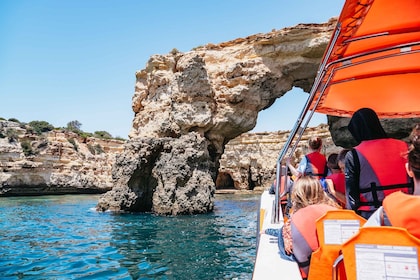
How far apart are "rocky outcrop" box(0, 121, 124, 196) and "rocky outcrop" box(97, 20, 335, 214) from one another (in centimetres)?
1701

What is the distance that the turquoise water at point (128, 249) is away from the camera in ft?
18.8

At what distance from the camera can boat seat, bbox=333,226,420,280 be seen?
54.9 inches

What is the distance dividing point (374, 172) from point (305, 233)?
0.82m

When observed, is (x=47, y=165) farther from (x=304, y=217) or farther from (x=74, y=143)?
(x=304, y=217)

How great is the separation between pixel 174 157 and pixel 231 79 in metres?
5.85

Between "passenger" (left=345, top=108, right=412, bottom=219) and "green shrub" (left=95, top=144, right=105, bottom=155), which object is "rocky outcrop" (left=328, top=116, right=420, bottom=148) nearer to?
"passenger" (left=345, top=108, right=412, bottom=219)

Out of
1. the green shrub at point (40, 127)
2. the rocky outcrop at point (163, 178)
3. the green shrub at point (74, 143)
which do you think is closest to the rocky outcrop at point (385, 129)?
the rocky outcrop at point (163, 178)

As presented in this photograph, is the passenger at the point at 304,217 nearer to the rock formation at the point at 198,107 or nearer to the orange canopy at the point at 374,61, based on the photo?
the orange canopy at the point at 374,61

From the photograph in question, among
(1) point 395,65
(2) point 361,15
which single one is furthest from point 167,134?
(2) point 361,15

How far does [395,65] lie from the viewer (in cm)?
538

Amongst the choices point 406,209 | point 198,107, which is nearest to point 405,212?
point 406,209

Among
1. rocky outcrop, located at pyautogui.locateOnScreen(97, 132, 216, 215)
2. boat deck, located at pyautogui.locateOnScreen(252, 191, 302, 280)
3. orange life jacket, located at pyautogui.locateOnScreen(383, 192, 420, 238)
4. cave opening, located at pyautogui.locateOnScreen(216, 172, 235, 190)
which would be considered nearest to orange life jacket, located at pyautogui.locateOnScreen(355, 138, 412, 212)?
boat deck, located at pyautogui.locateOnScreen(252, 191, 302, 280)

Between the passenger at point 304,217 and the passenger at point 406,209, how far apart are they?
23.7 inches

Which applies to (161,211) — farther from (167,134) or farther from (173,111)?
(173,111)
